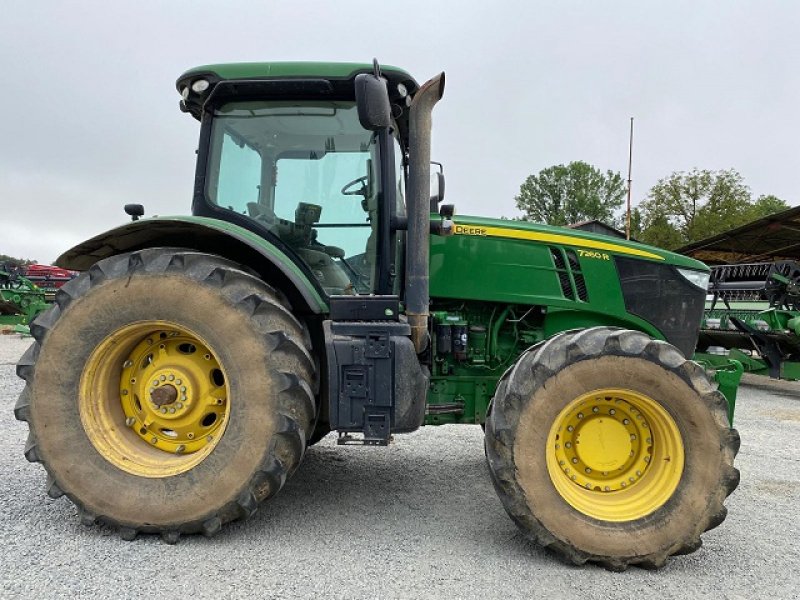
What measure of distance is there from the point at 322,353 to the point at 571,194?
2077 inches

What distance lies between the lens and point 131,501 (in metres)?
2.69

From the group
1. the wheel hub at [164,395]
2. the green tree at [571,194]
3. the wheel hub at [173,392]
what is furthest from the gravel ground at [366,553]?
the green tree at [571,194]

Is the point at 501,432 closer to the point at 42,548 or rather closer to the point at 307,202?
the point at 307,202

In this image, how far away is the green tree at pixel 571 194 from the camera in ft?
168

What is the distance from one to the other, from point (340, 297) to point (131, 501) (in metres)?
1.41

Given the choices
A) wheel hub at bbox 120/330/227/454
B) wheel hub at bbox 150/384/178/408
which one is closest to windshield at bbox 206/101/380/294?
wheel hub at bbox 120/330/227/454

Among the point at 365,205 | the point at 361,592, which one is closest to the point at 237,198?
the point at 365,205

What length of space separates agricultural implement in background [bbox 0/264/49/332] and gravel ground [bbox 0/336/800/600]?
34.7 ft

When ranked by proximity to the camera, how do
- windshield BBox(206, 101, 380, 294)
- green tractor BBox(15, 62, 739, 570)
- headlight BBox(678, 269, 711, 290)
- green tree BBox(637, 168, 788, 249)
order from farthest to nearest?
green tree BBox(637, 168, 788, 249) → headlight BBox(678, 269, 711, 290) → windshield BBox(206, 101, 380, 294) → green tractor BBox(15, 62, 739, 570)

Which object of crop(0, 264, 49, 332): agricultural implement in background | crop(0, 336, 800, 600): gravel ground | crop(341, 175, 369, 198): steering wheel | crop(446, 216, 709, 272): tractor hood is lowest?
crop(0, 336, 800, 600): gravel ground

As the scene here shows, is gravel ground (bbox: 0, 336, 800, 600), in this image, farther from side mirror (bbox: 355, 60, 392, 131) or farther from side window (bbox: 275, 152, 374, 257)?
side mirror (bbox: 355, 60, 392, 131)

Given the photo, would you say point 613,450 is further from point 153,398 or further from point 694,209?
Result: point 694,209

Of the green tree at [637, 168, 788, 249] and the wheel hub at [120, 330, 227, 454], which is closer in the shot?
the wheel hub at [120, 330, 227, 454]

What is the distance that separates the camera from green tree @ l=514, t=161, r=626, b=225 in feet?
168
